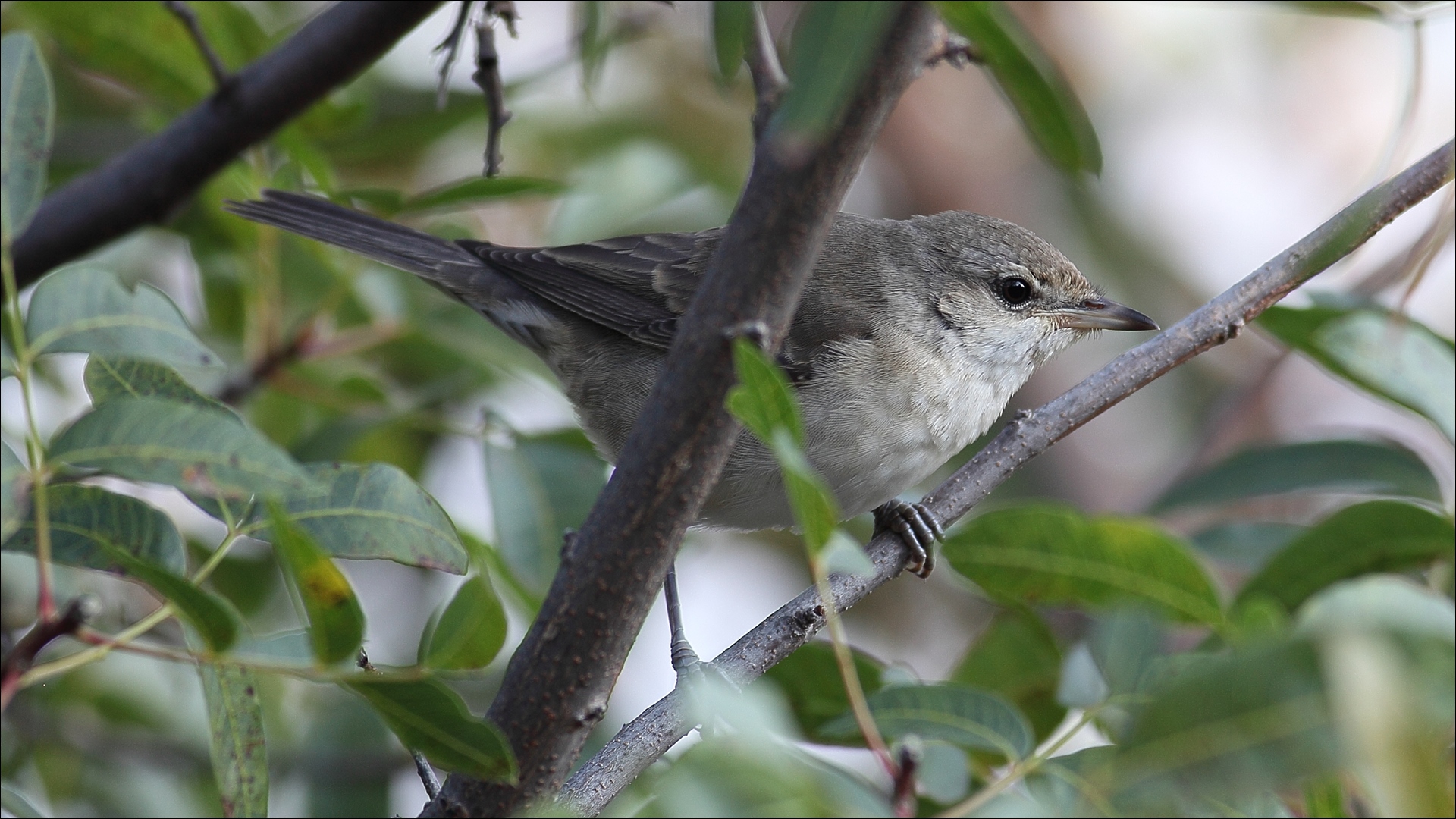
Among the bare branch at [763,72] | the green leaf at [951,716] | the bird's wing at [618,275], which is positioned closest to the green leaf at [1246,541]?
the green leaf at [951,716]

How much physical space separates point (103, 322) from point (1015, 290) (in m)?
3.02

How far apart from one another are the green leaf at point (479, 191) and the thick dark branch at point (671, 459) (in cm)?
146

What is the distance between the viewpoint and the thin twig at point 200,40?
278 centimetres

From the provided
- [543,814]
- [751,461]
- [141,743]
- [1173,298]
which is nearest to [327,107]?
[751,461]

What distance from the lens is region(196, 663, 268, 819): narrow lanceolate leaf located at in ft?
5.83

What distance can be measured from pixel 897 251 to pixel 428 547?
2.86 metres

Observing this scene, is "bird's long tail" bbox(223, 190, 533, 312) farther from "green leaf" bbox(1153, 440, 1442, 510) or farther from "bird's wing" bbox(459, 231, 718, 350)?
"green leaf" bbox(1153, 440, 1442, 510)

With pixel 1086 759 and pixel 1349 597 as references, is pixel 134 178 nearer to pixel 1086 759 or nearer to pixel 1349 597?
pixel 1086 759

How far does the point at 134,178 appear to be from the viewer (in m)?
3.00

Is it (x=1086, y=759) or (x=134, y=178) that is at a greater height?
(x=134, y=178)

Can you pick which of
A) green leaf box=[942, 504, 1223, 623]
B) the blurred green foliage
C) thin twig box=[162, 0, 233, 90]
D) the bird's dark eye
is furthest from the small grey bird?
green leaf box=[942, 504, 1223, 623]

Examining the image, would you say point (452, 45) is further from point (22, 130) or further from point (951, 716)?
point (951, 716)

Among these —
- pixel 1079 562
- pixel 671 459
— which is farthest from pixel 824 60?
pixel 1079 562

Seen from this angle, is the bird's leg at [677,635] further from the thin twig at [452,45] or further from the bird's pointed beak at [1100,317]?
the bird's pointed beak at [1100,317]
